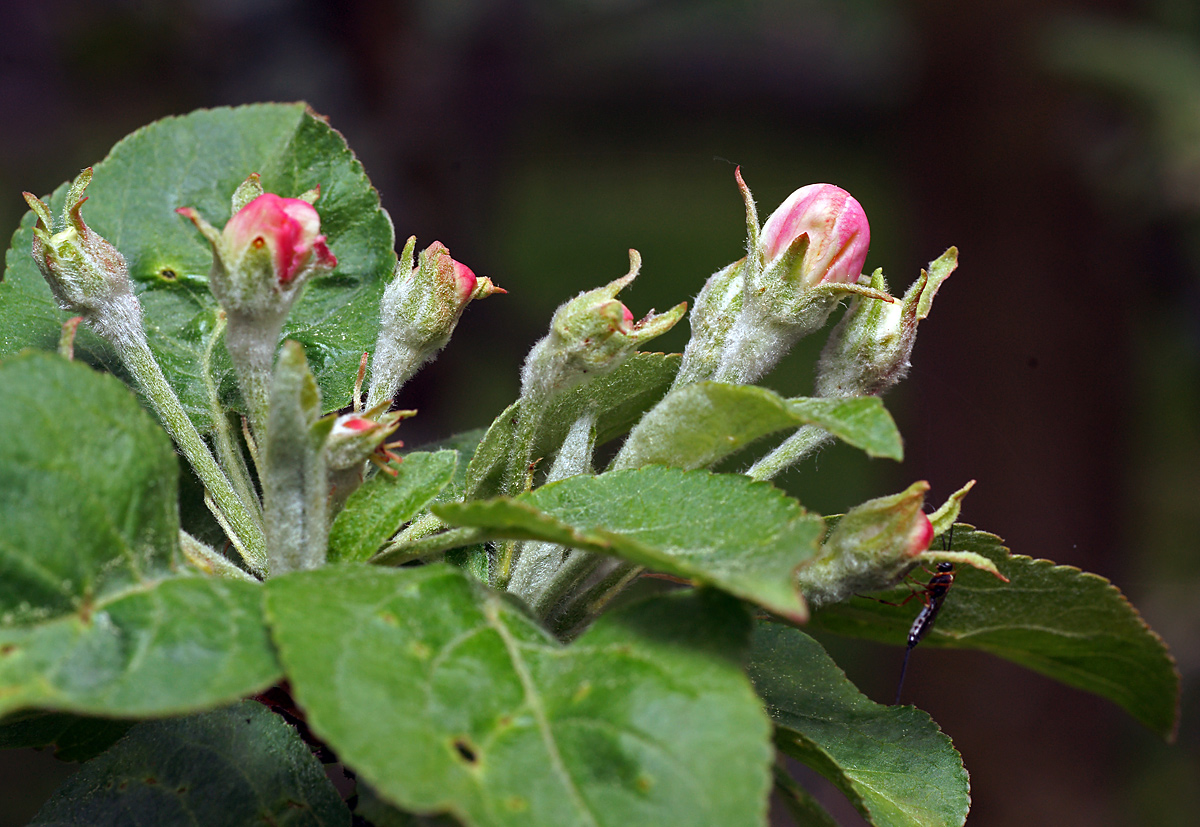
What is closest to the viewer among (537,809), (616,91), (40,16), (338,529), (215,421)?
(537,809)

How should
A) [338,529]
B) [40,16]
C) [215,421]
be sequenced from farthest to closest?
[40,16] < [215,421] < [338,529]

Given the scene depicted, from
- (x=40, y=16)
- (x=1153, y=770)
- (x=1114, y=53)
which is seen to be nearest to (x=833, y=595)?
(x=1114, y=53)

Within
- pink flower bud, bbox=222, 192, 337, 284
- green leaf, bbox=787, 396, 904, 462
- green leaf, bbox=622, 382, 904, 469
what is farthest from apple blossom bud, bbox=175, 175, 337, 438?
green leaf, bbox=787, 396, 904, 462

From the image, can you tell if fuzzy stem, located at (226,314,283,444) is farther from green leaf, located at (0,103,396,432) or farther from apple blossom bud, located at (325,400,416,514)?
green leaf, located at (0,103,396,432)

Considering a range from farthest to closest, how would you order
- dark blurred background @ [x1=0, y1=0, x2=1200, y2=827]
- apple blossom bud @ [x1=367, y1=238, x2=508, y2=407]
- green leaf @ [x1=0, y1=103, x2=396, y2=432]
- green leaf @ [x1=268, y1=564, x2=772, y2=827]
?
dark blurred background @ [x1=0, y1=0, x2=1200, y2=827] → green leaf @ [x1=0, y1=103, x2=396, y2=432] → apple blossom bud @ [x1=367, y1=238, x2=508, y2=407] → green leaf @ [x1=268, y1=564, x2=772, y2=827]

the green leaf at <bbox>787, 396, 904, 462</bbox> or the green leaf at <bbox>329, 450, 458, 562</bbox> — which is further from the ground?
the green leaf at <bbox>787, 396, 904, 462</bbox>

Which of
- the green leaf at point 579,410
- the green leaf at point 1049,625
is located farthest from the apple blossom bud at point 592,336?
the green leaf at point 1049,625

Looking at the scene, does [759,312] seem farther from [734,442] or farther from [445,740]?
[445,740]

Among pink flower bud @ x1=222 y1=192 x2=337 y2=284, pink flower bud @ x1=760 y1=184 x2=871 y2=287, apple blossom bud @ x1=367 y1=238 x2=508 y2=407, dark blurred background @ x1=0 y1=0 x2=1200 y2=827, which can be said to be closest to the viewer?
pink flower bud @ x1=222 y1=192 x2=337 y2=284
